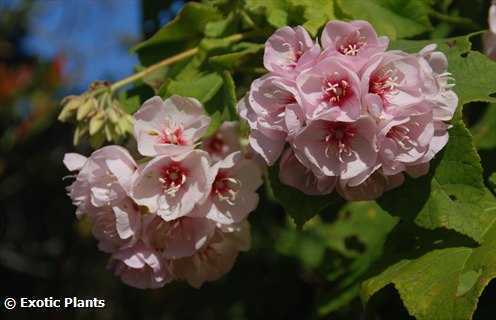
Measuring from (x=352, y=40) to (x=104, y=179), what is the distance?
1.79 feet

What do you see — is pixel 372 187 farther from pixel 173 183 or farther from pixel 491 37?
pixel 491 37

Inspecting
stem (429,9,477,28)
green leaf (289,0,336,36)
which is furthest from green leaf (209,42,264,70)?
stem (429,9,477,28)

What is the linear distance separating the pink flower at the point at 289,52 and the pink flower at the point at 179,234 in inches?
13.1

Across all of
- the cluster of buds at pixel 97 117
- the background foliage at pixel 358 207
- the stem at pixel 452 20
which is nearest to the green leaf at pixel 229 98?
the background foliage at pixel 358 207

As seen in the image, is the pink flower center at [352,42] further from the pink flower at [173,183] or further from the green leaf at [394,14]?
the pink flower at [173,183]

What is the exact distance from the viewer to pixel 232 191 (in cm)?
139

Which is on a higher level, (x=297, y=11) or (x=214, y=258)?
(x=297, y=11)

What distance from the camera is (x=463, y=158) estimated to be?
4.20 feet

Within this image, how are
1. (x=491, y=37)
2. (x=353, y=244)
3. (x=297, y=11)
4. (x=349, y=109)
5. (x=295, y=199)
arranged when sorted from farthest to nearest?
(x=353, y=244) < (x=491, y=37) < (x=297, y=11) < (x=295, y=199) < (x=349, y=109)

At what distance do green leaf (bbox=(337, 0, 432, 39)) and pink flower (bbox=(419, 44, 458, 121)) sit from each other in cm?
21

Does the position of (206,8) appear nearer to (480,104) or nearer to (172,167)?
(172,167)

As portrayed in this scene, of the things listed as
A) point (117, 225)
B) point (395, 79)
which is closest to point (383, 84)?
point (395, 79)

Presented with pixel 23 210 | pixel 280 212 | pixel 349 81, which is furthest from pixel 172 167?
pixel 23 210

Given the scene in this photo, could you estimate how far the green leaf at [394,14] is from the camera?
1479 mm
